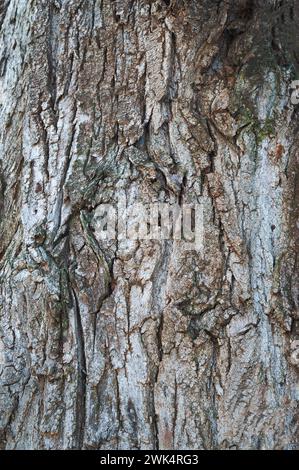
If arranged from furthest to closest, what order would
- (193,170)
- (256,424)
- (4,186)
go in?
(4,186) < (193,170) < (256,424)

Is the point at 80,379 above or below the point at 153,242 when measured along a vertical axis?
below

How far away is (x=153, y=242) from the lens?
260 cm

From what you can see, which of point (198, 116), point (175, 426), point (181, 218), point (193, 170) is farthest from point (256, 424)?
point (198, 116)

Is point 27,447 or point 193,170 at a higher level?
point 193,170

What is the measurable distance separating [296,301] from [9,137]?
148 cm

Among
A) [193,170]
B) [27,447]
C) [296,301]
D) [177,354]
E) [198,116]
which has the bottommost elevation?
[27,447]

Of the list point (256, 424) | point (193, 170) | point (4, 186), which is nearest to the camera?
point (256, 424)

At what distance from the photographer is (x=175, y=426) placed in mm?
2471

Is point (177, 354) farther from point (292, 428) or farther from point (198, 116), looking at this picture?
point (198, 116)

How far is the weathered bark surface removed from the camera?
250 centimetres

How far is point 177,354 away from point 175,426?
271mm

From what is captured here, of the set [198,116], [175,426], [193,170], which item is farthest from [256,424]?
[198,116]

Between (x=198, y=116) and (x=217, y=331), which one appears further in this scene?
(x=198, y=116)

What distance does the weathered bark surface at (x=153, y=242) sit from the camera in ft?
8.21
